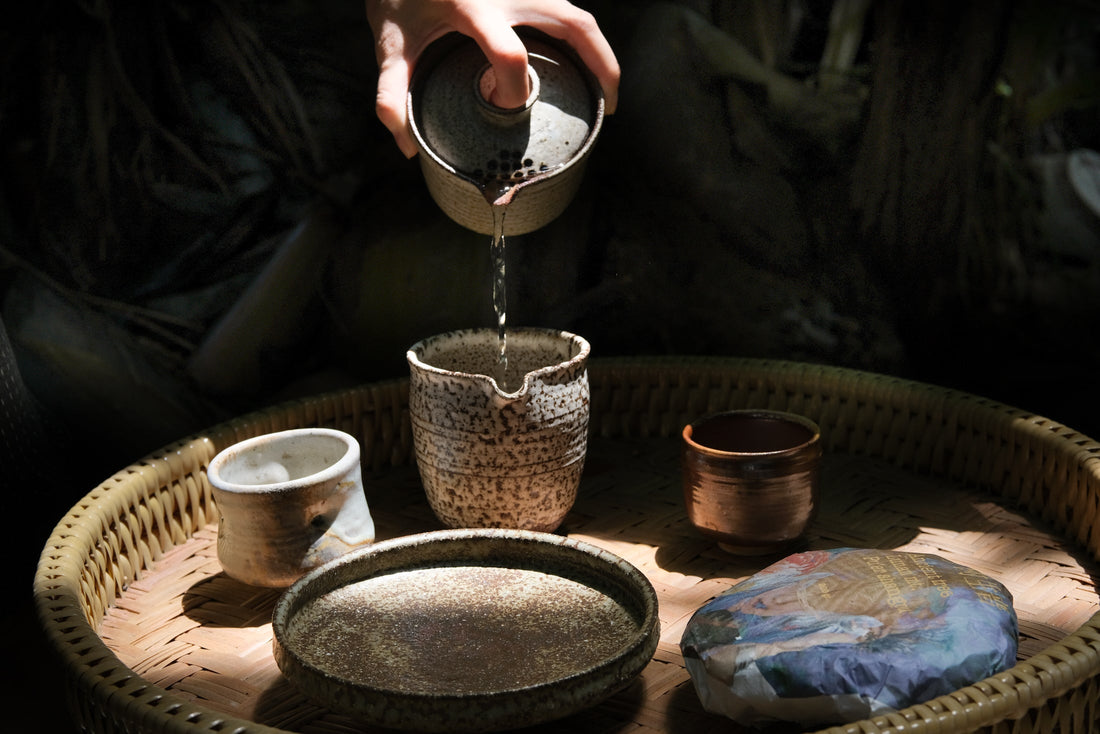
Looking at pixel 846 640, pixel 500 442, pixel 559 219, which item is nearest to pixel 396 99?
pixel 500 442

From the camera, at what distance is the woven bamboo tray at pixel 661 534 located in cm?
87

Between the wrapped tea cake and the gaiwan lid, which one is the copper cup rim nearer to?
the wrapped tea cake

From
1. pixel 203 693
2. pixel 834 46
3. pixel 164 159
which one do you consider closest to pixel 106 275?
pixel 164 159

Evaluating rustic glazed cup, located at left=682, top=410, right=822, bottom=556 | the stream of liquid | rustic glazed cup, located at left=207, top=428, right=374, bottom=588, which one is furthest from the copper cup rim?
rustic glazed cup, located at left=207, top=428, right=374, bottom=588

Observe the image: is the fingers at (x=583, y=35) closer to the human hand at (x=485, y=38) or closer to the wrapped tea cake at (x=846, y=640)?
the human hand at (x=485, y=38)

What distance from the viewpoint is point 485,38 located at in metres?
1.13

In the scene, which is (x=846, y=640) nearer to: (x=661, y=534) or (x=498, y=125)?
(x=661, y=534)

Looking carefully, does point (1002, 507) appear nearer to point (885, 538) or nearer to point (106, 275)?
point (885, 538)

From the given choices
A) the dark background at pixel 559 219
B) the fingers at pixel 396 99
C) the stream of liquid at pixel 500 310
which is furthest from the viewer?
the dark background at pixel 559 219

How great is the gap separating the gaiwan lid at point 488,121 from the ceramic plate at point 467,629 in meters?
0.40

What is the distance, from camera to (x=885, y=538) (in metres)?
1.23

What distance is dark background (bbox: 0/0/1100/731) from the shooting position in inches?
55.6

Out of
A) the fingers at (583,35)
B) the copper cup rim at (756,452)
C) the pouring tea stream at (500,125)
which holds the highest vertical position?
the fingers at (583,35)

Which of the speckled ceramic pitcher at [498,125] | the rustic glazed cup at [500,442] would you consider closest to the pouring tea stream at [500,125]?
the speckled ceramic pitcher at [498,125]
